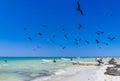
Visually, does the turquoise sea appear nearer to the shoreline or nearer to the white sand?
the shoreline

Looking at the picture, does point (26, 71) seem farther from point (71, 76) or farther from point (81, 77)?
point (81, 77)

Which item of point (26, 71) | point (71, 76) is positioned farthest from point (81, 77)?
point (26, 71)

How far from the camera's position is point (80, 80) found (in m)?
22.5

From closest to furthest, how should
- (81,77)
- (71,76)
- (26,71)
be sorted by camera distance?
1. (81,77)
2. (71,76)
3. (26,71)

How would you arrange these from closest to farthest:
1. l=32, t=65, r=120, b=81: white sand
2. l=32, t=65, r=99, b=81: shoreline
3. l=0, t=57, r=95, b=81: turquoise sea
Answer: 1. l=32, t=65, r=120, b=81: white sand
2. l=32, t=65, r=99, b=81: shoreline
3. l=0, t=57, r=95, b=81: turquoise sea

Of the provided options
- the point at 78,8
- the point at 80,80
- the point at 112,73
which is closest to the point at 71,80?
the point at 80,80

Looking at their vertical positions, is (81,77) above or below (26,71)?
below

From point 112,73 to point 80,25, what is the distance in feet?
21.9

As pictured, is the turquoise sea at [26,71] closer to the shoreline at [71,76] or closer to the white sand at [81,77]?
the shoreline at [71,76]

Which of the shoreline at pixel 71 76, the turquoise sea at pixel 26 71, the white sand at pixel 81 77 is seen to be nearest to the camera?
the white sand at pixel 81 77

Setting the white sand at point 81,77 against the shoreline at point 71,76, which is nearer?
the white sand at point 81,77

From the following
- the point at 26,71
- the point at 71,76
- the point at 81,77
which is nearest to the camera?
the point at 81,77

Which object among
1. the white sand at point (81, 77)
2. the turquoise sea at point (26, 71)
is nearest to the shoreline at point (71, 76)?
the white sand at point (81, 77)

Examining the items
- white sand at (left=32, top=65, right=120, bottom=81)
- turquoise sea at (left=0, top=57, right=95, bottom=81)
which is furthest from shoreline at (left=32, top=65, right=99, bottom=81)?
turquoise sea at (left=0, top=57, right=95, bottom=81)
